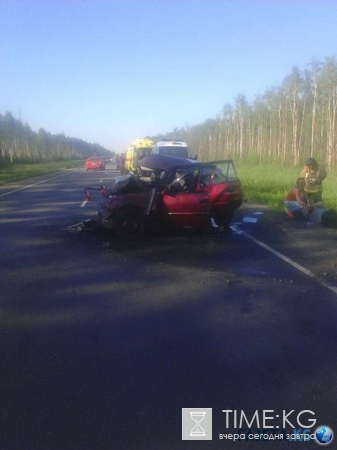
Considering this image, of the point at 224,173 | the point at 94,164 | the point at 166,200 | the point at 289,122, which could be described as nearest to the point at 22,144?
the point at 94,164

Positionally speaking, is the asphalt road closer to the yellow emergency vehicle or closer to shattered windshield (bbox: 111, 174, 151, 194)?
shattered windshield (bbox: 111, 174, 151, 194)

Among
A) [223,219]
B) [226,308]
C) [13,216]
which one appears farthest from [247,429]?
[13,216]

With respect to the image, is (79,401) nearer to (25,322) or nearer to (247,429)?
(247,429)

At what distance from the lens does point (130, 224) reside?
1110 centimetres

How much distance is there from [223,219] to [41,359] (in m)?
8.49

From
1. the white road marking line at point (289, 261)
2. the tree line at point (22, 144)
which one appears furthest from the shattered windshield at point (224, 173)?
the tree line at point (22, 144)

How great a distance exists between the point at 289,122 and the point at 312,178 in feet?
155

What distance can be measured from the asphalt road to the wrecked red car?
139 centimetres

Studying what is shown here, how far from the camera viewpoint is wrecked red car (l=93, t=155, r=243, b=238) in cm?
1105

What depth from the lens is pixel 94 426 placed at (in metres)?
3.54

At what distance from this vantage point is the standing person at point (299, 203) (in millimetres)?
14219

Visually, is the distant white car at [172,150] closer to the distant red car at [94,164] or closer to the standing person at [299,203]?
the standing person at [299,203]

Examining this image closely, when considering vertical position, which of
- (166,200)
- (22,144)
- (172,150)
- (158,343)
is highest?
(22,144)

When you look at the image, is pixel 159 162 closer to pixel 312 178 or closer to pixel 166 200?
pixel 166 200
